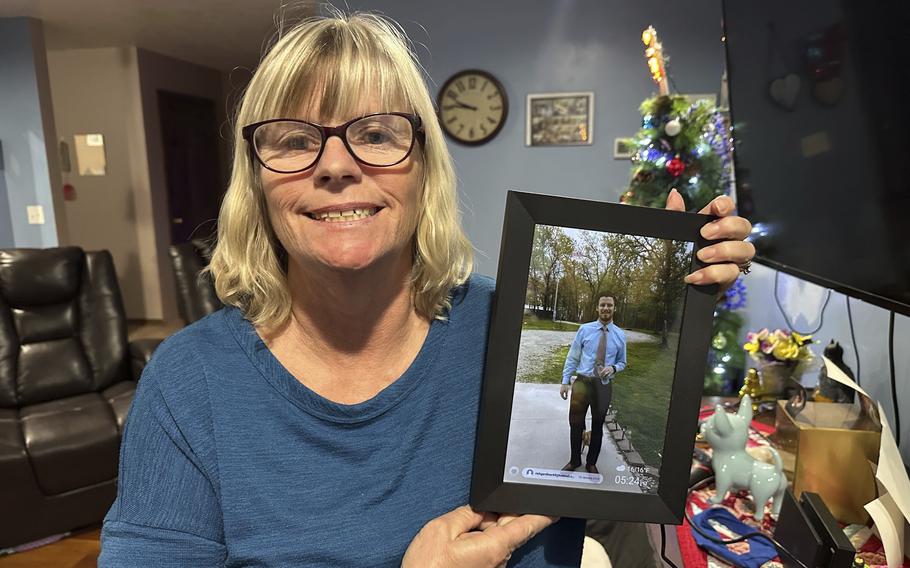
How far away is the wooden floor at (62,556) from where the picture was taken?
208cm

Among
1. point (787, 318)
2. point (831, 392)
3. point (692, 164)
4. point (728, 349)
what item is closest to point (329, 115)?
point (831, 392)

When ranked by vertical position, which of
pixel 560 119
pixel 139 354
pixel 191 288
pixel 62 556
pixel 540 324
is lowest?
pixel 62 556

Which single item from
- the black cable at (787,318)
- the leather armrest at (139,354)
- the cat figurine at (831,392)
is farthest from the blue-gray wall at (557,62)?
the cat figurine at (831,392)

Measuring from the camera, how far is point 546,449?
697 mm

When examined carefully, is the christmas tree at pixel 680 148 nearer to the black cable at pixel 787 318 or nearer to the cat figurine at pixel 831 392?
the black cable at pixel 787 318

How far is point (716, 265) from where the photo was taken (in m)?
0.69

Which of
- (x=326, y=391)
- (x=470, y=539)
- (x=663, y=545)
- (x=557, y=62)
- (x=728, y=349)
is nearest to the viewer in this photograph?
(x=470, y=539)

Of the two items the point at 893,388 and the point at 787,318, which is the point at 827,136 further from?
the point at 787,318

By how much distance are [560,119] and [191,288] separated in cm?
231

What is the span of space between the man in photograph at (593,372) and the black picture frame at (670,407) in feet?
0.19

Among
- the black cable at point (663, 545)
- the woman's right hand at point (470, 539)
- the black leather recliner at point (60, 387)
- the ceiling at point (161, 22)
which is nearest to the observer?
the woman's right hand at point (470, 539)

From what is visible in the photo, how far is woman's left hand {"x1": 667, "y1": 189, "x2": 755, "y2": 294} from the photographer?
2.22ft

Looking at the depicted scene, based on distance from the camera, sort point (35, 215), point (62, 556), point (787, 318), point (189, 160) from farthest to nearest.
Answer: point (189, 160)
point (35, 215)
point (62, 556)
point (787, 318)

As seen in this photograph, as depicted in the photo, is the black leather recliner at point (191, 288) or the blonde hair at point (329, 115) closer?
the blonde hair at point (329, 115)
